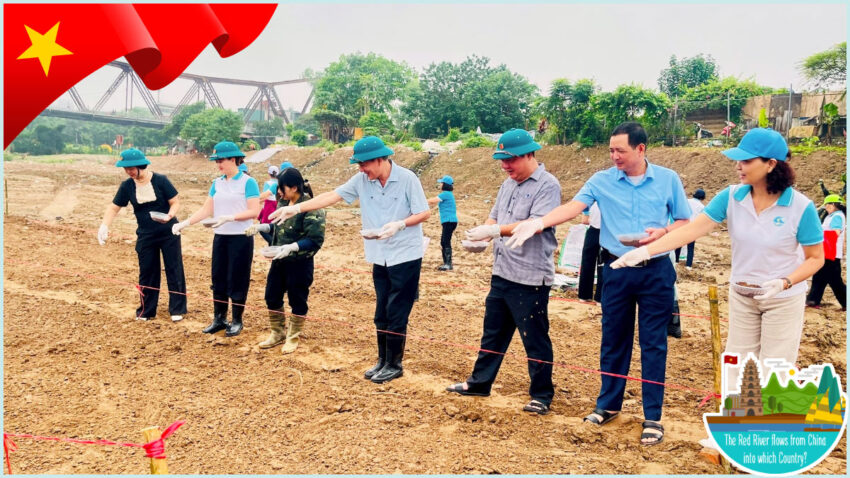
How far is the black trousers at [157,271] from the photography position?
556 cm

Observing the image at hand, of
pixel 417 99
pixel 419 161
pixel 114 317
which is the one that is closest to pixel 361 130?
pixel 417 99

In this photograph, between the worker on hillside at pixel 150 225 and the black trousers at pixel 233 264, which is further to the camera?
the worker on hillside at pixel 150 225

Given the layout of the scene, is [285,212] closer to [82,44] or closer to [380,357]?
[380,357]

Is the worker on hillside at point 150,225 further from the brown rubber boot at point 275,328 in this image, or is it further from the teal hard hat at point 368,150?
the teal hard hat at point 368,150

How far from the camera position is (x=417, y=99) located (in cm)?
3441

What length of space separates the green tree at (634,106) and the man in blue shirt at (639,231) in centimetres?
1748

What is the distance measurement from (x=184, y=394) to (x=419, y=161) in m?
21.8

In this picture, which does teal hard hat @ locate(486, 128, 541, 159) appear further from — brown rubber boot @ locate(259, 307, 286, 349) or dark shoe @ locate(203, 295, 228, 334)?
dark shoe @ locate(203, 295, 228, 334)

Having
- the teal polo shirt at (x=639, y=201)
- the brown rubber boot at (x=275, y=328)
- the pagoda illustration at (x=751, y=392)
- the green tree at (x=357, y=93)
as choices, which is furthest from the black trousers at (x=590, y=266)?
the green tree at (x=357, y=93)

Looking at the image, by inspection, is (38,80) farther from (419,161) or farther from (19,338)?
(419,161)

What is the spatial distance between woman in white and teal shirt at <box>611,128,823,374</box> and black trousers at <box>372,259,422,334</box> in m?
1.53

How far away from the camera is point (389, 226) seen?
3789 millimetres

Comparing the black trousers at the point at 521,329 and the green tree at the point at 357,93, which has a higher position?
the green tree at the point at 357,93

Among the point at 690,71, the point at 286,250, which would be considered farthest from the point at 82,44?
the point at 690,71
